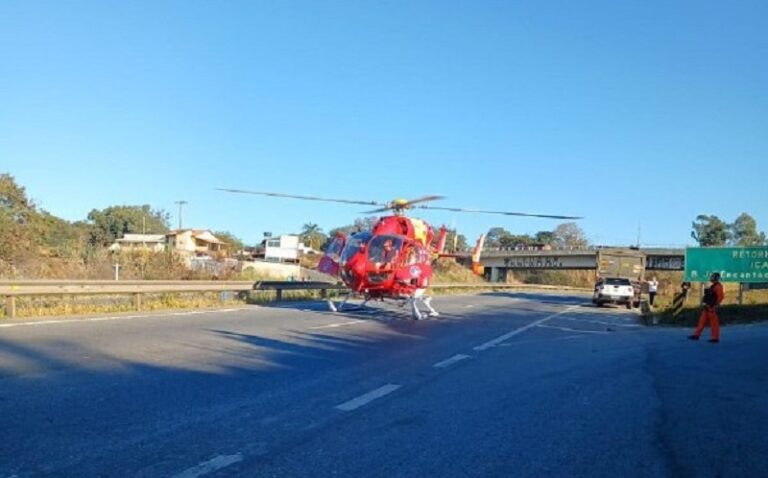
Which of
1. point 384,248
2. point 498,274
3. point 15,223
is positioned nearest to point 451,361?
point 384,248

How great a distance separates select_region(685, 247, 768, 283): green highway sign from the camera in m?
27.8

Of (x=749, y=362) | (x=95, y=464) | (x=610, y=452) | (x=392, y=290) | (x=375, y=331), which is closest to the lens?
(x=95, y=464)

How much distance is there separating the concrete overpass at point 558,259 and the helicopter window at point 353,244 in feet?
173

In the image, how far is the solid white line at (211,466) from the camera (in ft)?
16.2

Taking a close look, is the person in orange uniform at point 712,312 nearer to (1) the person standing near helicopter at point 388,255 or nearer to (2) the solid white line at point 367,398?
(1) the person standing near helicopter at point 388,255

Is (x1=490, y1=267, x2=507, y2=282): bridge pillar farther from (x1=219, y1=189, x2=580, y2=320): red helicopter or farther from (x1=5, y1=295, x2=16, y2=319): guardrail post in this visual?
(x1=5, y1=295, x2=16, y2=319): guardrail post

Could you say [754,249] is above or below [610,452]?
above

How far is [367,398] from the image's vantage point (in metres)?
7.96

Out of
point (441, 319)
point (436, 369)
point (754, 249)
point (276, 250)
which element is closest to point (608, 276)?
point (754, 249)

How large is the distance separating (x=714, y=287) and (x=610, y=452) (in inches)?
512

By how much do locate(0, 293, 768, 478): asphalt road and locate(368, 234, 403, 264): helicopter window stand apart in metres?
5.60

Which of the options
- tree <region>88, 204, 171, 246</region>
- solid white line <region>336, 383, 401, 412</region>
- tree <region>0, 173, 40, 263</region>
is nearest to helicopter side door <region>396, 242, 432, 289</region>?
solid white line <region>336, 383, 401, 412</region>

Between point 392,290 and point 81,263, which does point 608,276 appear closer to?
point 392,290

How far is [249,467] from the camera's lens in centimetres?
Result: 516
